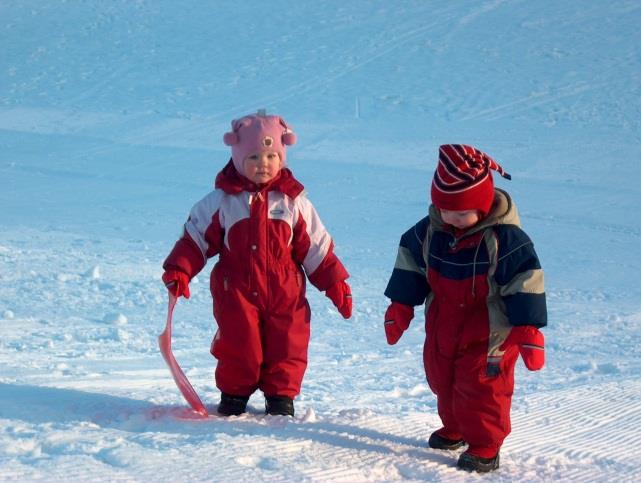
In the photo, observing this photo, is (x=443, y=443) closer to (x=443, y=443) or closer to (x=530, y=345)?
(x=443, y=443)

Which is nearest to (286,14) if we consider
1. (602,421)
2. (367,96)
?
(367,96)

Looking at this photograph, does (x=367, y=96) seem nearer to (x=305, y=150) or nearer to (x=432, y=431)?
(x=305, y=150)

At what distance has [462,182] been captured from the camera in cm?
323

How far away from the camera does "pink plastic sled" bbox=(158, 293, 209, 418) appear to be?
377cm

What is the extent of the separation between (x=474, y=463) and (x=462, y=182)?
929 mm

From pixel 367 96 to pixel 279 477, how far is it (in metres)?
11.3

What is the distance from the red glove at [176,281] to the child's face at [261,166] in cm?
43

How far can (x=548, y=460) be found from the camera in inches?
143

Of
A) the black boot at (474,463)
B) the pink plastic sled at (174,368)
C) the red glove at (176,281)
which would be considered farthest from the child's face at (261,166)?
the black boot at (474,463)

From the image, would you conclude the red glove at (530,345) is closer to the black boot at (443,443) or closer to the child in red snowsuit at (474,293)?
the child in red snowsuit at (474,293)

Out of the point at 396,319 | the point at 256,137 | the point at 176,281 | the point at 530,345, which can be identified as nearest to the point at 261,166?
the point at 256,137

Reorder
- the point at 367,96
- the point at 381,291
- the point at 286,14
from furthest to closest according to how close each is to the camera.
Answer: the point at 286,14 < the point at 367,96 < the point at 381,291

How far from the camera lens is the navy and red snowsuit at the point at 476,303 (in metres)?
3.22

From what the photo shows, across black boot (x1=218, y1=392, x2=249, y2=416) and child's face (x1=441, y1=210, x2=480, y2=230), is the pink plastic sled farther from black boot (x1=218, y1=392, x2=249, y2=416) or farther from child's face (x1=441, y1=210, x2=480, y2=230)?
child's face (x1=441, y1=210, x2=480, y2=230)
